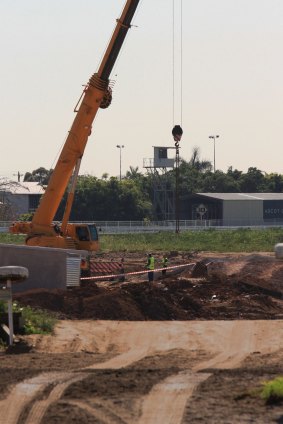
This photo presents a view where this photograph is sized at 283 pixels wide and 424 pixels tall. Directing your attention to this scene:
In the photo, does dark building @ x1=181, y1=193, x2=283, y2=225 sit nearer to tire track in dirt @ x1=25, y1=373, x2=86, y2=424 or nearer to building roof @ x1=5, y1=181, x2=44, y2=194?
building roof @ x1=5, y1=181, x2=44, y2=194

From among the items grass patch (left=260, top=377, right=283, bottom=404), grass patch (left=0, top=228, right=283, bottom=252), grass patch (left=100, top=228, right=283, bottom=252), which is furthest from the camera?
grass patch (left=100, top=228, right=283, bottom=252)

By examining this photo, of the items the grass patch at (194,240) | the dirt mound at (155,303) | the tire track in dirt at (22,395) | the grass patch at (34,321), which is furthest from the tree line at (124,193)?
the tire track in dirt at (22,395)

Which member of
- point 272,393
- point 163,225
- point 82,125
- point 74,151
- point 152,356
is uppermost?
point 82,125

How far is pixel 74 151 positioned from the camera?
42000 mm

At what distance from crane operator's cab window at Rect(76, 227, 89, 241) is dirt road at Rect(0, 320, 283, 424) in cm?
1444

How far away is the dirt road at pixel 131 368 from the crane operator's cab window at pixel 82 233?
14.4 metres

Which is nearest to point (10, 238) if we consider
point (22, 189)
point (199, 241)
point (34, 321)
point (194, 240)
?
point (194, 240)

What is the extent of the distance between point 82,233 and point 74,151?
3.49m

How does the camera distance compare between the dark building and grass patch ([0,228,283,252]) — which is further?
the dark building

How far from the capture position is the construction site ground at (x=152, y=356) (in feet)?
52.4

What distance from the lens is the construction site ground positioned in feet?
52.4

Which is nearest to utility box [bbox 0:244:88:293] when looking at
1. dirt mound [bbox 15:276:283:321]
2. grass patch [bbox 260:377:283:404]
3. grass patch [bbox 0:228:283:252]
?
dirt mound [bbox 15:276:283:321]

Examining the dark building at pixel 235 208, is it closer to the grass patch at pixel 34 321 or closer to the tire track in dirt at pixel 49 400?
the grass patch at pixel 34 321

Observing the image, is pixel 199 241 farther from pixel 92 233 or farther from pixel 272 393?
pixel 272 393
